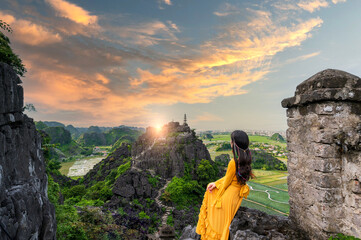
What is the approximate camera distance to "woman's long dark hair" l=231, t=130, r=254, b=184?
3619 millimetres

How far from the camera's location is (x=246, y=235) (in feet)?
A: 12.2

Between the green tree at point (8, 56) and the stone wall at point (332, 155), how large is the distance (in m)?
20.4

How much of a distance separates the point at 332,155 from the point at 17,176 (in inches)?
745

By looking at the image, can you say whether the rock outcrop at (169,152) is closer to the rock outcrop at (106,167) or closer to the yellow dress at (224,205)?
the rock outcrop at (106,167)

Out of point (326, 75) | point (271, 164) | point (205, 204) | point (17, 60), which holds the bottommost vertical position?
point (271, 164)

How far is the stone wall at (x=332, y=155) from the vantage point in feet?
10.9

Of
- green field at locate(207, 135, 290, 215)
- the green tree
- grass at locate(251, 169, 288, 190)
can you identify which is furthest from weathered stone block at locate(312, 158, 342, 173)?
grass at locate(251, 169, 288, 190)

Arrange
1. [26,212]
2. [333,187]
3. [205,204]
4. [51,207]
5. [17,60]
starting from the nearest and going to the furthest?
[333,187] < [205,204] < [26,212] < [51,207] < [17,60]

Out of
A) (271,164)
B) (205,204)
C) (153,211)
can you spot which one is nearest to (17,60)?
(205,204)

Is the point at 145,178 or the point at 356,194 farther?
the point at 145,178

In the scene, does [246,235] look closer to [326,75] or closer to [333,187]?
[333,187]

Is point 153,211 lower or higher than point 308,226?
lower

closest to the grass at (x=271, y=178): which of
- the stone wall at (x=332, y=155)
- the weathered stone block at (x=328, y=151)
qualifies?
the stone wall at (x=332, y=155)

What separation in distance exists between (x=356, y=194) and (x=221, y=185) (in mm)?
2353
